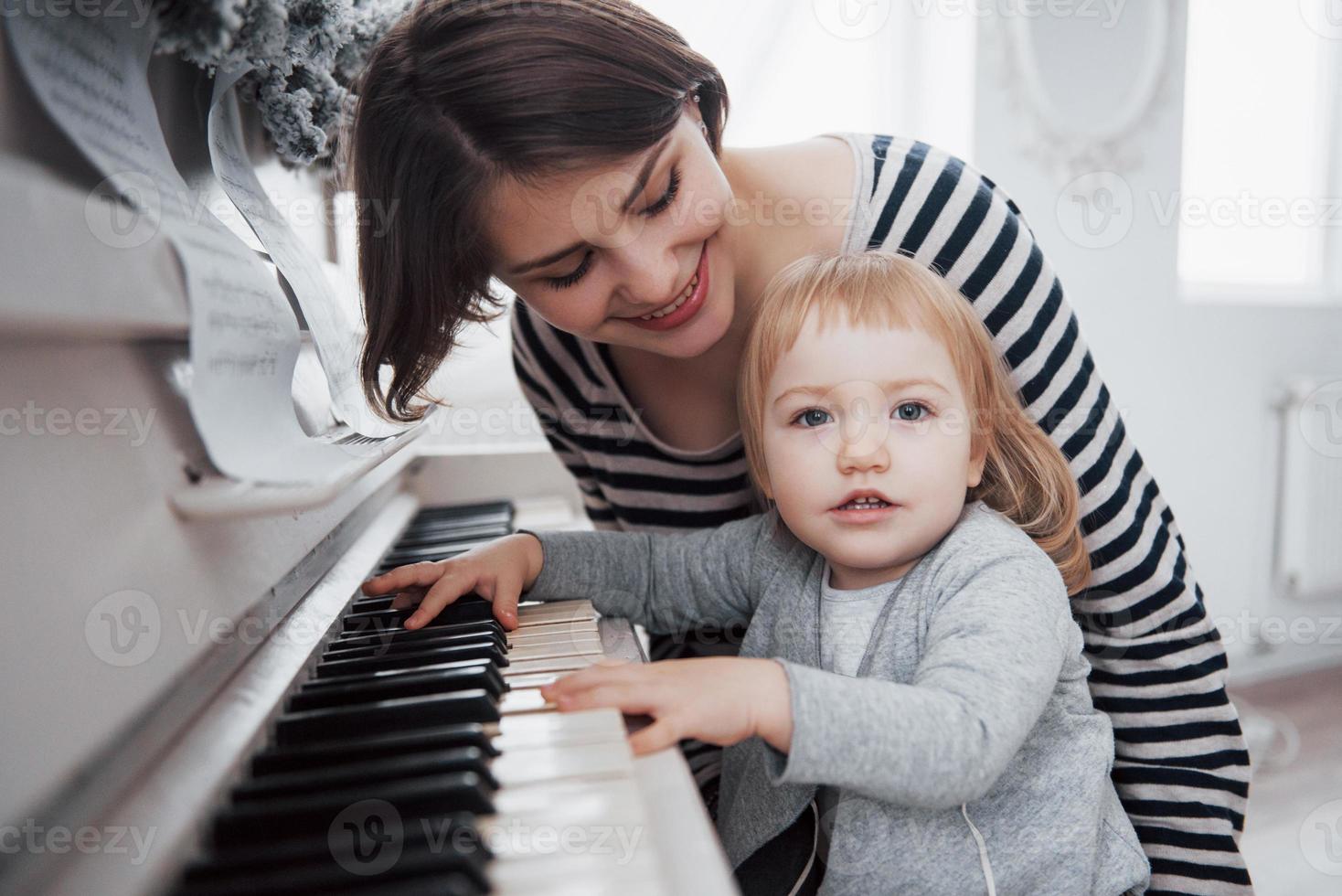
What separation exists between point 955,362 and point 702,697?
1.50 ft

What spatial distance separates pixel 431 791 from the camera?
1.72 feet

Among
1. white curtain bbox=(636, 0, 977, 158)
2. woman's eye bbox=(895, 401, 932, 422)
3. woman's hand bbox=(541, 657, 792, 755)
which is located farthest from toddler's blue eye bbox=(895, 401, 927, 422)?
white curtain bbox=(636, 0, 977, 158)

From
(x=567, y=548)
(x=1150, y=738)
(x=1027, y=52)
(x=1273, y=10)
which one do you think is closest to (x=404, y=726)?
(x=567, y=548)

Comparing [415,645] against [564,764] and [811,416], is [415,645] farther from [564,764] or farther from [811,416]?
[811,416]

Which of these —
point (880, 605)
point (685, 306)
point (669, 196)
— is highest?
point (669, 196)

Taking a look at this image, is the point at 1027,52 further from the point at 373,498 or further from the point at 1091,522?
the point at 373,498

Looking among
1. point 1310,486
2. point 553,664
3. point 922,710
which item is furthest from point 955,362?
point 1310,486

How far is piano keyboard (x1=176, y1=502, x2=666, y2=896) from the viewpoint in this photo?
1.51 ft

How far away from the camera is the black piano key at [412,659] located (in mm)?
723

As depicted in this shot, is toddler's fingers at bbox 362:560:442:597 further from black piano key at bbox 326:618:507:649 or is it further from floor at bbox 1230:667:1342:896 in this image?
floor at bbox 1230:667:1342:896

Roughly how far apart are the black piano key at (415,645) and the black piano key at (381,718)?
0.40 feet

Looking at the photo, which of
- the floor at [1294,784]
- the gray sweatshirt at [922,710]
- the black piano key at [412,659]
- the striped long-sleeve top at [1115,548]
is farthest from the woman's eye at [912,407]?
the floor at [1294,784]

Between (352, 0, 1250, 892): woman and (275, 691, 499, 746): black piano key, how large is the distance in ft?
1.48

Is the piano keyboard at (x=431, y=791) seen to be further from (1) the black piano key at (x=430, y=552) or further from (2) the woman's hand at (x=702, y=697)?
(1) the black piano key at (x=430, y=552)
